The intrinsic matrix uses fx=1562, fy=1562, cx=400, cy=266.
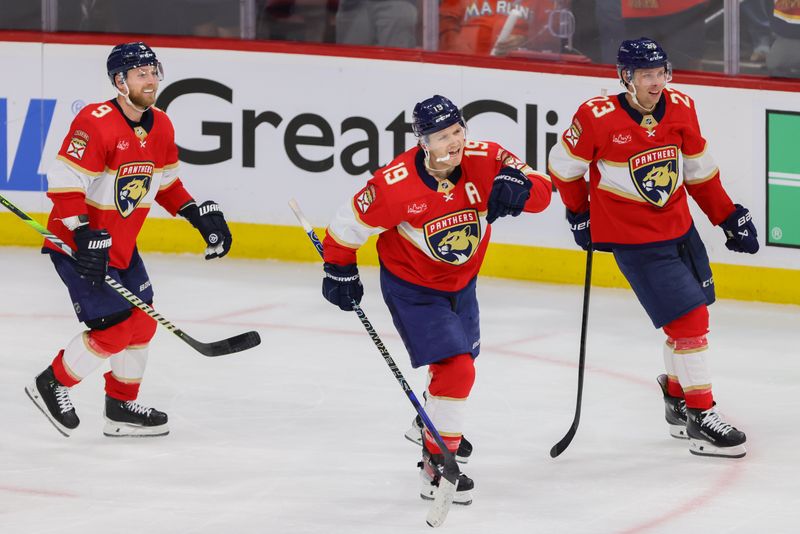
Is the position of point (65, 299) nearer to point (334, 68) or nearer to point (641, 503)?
point (334, 68)

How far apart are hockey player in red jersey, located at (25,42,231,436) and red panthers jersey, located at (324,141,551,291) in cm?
83

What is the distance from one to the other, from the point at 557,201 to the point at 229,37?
6.18 feet

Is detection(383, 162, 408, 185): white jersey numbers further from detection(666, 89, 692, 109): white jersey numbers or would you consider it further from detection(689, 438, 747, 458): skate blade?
detection(689, 438, 747, 458): skate blade

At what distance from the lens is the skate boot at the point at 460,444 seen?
15.4ft

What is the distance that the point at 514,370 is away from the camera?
235 inches

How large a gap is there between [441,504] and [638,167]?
4.39 feet

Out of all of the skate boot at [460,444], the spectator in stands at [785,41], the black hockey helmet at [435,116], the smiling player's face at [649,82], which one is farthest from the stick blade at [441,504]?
the spectator in stands at [785,41]

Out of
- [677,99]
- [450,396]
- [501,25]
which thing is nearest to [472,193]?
[450,396]

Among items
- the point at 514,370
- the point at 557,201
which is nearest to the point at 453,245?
the point at 514,370

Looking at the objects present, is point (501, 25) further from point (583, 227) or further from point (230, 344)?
point (230, 344)

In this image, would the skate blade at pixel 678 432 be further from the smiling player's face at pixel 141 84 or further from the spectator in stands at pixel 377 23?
the spectator in stands at pixel 377 23

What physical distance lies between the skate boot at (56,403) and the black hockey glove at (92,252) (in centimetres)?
45

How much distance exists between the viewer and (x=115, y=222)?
16.1 ft

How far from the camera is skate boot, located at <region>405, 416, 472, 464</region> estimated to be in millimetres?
4703
